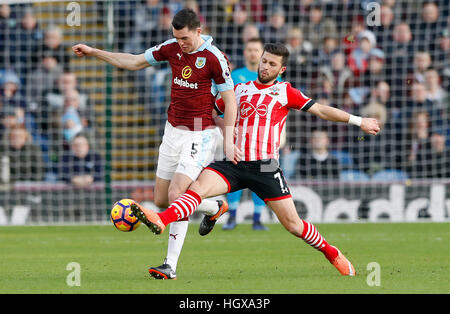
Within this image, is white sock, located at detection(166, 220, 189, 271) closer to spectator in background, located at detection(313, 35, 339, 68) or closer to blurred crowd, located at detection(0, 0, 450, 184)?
blurred crowd, located at detection(0, 0, 450, 184)

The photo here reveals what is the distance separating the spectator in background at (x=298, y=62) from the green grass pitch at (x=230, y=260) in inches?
121

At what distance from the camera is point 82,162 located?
13.7m

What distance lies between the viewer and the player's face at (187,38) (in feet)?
22.3

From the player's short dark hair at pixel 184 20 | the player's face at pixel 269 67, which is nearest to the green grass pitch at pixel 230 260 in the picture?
the player's face at pixel 269 67

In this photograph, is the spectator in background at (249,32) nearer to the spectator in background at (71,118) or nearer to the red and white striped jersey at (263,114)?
the spectator in background at (71,118)

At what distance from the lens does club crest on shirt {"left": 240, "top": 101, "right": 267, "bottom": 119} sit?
711 cm

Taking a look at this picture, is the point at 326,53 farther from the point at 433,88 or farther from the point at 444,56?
the point at 444,56

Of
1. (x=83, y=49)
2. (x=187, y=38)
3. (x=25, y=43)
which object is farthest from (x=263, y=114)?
(x=25, y=43)

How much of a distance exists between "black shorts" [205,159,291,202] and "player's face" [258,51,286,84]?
0.71 meters

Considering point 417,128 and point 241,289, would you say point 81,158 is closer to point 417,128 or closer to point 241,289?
point 417,128

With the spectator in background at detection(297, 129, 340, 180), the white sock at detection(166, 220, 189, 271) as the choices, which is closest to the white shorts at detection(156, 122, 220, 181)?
the white sock at detection(166, 220, 189, 271)

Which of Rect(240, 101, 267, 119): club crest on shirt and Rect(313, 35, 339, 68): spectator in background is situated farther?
Rect(313, 35, 339, 68): spectator in background

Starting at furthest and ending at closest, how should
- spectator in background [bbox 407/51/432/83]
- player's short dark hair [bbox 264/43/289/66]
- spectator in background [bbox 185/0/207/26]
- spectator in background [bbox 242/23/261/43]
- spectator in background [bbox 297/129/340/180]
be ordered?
spectator in background [bbox 185/0/207/26], spectator in background [bbox 407/51/432/83], spectator in background [bbox 297/129/340/180], spectator in background [bbox 242/23/261/43], player's short dark hair [bbox 264/43/289/66]

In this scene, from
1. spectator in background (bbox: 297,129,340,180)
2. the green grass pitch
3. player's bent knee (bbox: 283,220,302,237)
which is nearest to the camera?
the green grass pitch
